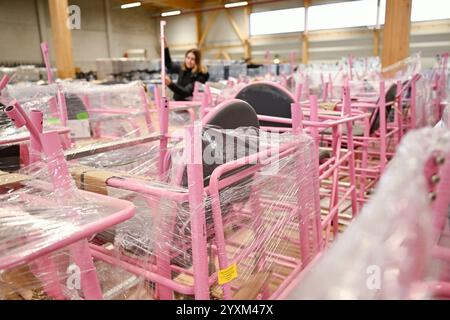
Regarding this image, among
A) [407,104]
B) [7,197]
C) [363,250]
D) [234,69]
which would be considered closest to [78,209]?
[7,197]

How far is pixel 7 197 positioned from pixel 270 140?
0.77 meters

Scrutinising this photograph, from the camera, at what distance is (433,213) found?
0.54 meters

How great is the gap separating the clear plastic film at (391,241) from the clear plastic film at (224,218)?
48cm

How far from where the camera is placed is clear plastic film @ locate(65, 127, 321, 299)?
1017 mm

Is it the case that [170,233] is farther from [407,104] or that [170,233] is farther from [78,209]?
[407,104]

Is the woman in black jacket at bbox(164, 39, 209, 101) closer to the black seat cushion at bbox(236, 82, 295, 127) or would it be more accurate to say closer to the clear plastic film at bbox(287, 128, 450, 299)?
the black seat cushion at bbox(236, 82, 295, 127)

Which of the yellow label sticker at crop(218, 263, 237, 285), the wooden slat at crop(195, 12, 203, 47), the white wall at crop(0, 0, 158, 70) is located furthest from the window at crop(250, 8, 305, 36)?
the yellow label sticker at crop(218, 263, 237, 285)

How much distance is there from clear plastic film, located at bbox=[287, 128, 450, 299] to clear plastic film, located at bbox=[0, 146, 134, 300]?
0.42 m

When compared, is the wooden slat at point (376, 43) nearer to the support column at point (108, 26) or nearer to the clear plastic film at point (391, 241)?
the support column at point (108, 26)

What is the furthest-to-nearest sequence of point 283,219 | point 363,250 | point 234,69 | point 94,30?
1. point 94,30
2. point 234,69
3. point 283,219
4. point 363,250

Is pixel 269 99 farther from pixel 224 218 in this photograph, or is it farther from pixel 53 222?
pixel 53 222

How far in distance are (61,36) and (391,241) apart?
686 cm

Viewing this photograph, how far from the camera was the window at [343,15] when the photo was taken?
847cm

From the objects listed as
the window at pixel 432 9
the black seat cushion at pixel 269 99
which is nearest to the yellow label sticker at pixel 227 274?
the black seat cushion at pixel 269 99
